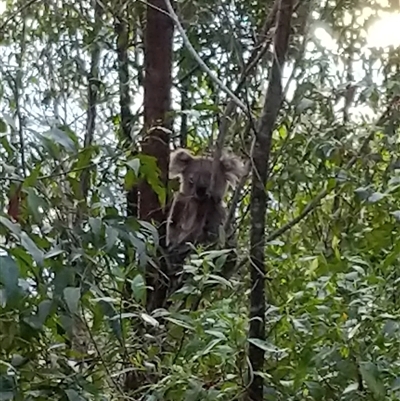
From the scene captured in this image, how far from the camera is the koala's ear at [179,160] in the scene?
2852 mm

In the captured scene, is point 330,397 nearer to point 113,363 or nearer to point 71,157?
point 113,363

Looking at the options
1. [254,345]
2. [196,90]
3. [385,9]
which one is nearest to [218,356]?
[254,345]

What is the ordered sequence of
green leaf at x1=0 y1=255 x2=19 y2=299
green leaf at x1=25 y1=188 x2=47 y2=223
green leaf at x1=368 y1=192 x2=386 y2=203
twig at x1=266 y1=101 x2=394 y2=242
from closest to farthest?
1. green leaf at x1=0 y1=255 x2=19 y2=299
2. green leaf at x1=25 y1=188 x2=47 y2=223
3. green leaf at x1=368 y1=192 x2=386 y2=203
4. twig at x1=266 y1=101 x2=394 y2=242

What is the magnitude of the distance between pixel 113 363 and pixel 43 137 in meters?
0.56

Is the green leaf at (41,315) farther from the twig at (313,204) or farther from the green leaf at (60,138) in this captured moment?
the twig at (313,204)

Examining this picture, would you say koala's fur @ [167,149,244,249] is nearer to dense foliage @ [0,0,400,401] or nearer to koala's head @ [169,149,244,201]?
Answer: koala's head @ [169,149,244,201]

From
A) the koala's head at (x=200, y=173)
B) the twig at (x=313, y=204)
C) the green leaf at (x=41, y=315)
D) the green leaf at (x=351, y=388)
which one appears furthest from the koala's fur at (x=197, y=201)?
the green leaf at (x=41, y=315)

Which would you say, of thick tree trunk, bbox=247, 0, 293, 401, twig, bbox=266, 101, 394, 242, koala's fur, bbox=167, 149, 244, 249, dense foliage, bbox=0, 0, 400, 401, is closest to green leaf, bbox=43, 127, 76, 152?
dense foliage, bbox=0, 0, 400, 401

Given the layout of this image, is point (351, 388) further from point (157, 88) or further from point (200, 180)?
point (200, 180)

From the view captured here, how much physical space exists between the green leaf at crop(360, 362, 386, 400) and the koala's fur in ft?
5.05

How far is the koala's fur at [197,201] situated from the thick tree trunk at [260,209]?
128 centimetres

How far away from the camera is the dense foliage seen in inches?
49.8

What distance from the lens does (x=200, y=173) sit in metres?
2.99

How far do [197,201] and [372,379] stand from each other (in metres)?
1.95
